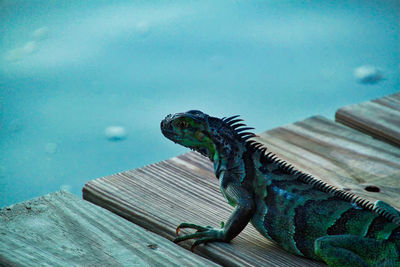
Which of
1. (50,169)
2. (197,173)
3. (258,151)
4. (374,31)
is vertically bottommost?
(50,169)

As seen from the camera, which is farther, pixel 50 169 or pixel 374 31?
pixel 374 31

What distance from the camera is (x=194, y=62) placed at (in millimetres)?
7180

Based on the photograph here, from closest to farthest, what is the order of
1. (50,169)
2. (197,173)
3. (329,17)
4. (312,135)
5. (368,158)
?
(197,173) < (368,158) < (312,135) < (50,169) < (329,17)

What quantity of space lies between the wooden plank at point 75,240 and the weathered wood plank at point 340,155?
3.51 ft

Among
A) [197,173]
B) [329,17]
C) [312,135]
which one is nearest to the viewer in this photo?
[197,173]

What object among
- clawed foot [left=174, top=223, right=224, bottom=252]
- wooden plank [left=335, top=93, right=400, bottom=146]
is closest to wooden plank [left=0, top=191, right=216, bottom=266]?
clawed foot [left=174, top=223, right=224, bottom=252]

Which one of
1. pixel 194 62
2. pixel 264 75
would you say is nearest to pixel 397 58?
pixel 264 75

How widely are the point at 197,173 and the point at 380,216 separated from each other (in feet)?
3.29

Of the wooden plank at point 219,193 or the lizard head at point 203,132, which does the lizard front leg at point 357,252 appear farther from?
the lizard head at point 203,132

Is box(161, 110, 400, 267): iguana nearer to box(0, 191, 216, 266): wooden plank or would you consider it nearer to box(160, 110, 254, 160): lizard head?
box(160, 110, 254, 160): lizard head

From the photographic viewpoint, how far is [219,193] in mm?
2580

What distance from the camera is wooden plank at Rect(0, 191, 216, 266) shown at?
6.01 ft

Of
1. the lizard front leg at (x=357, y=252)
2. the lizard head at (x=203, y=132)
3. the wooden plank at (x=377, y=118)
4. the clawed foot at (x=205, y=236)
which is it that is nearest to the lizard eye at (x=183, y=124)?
the lizard head at (x=203, y=132)

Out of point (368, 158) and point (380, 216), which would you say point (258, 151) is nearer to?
point (380, 216)
